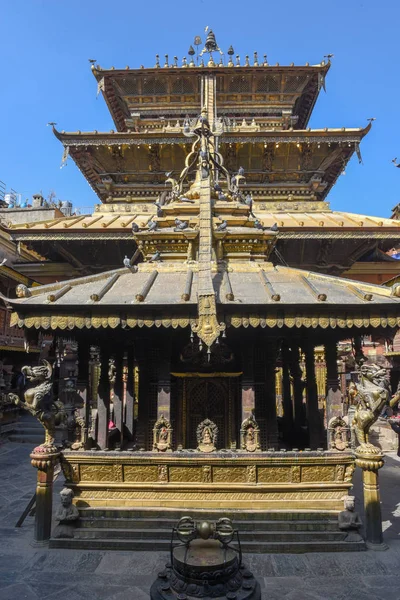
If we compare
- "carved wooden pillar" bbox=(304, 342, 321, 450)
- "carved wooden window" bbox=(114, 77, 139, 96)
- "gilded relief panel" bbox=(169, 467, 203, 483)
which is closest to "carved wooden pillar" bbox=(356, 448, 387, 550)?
"carved wooden pillar" bbox=(304, 342, 321, 450)

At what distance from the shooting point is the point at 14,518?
7.19 m

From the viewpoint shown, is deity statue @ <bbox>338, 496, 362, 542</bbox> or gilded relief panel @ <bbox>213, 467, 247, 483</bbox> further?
gilded relief panel @ <bbox>213, 467, 247, 483</bbox>

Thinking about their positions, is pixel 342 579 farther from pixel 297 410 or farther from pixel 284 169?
pixel 284 169

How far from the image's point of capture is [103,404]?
28.4 feet

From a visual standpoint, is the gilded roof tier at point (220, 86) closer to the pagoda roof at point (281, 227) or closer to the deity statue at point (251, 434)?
the pagoda roof at point (281, 227)

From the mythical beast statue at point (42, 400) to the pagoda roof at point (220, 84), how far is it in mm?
15348

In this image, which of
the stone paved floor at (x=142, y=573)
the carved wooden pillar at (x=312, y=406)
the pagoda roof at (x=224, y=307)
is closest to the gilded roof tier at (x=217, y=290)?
the pagoda roof at (x=224, y=307)

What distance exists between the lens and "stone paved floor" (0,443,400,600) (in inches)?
182

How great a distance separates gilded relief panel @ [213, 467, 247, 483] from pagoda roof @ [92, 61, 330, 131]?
16136mm

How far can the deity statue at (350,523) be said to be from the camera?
5.67 metres

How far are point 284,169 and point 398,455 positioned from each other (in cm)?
1120

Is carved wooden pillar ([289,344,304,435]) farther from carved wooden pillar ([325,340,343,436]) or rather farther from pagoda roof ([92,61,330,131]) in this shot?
pagoda roof ([92,61,330,131])

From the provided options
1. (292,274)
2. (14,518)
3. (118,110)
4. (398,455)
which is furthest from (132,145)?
(398,455)

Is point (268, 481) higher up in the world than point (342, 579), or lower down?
higher up
